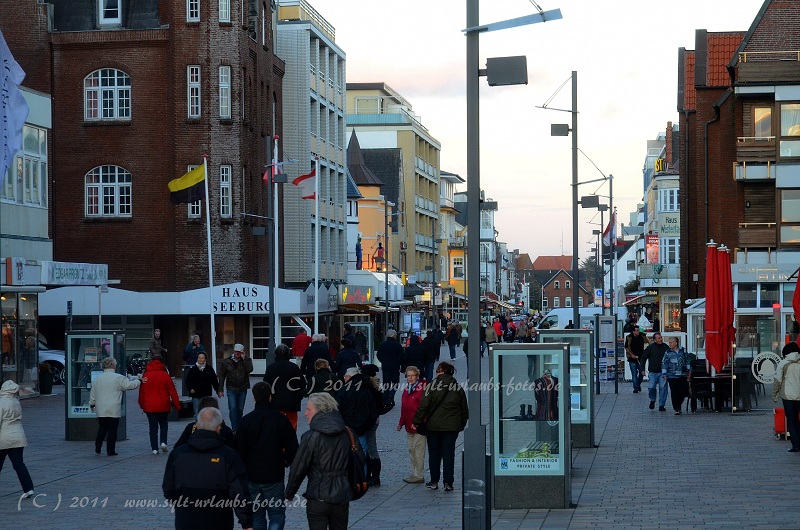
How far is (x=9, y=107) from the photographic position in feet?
64.4

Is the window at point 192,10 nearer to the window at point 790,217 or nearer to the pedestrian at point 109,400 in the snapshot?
the window at point 790,217

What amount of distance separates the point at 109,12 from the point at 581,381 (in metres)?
33.0

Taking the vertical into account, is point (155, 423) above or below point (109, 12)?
below

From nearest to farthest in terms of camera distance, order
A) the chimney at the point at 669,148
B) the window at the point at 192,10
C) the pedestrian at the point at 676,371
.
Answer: the pedestrian at the point at 676,371 → the window at the point at 192,10 → the chimney at the point at 669,148

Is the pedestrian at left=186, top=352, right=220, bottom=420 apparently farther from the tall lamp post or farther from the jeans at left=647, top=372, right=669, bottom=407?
the tall lamp post

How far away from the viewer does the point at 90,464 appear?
19.0m

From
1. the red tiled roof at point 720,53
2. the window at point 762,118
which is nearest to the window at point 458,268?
the red tiled roof at point 720,53

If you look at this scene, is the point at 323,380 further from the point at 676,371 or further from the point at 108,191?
the point at 108,191

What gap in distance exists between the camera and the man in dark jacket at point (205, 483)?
8945mm

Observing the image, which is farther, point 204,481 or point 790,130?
point 790,130

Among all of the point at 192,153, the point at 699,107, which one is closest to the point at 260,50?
the point at 192,153

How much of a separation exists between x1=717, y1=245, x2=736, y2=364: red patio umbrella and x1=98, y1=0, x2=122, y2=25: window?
28.9 meters

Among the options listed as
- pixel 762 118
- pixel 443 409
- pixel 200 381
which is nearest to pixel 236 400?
pixel 200 381

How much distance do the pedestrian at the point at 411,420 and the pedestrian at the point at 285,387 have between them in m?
2.62
